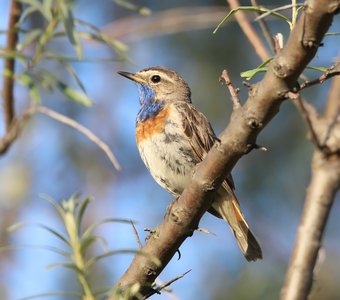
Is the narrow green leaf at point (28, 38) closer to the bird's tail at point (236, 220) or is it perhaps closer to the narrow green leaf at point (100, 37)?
the narrow green leaf at point (100, 37)

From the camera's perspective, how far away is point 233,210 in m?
5.04

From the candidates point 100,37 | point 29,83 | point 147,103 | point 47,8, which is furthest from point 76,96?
point 147,103

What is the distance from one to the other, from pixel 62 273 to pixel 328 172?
4129 mm

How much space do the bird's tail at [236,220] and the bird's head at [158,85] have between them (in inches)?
45.0

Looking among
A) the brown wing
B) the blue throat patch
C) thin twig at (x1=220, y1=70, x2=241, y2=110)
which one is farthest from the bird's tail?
thin twig at (x1=220, y1=70, x2=241, y2=110)

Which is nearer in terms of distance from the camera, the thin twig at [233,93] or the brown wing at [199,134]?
the thin twig at [233,93]

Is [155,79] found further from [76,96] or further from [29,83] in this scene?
[29,83]

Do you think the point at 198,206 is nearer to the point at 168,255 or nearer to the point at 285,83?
the point at 168,255

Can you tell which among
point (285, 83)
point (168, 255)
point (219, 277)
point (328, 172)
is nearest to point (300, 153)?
point (219, 277)

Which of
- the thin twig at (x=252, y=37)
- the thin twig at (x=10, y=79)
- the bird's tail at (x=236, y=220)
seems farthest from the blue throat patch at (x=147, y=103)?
the thin twig at (x=10, y=79)

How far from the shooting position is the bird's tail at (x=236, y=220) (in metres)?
4.95

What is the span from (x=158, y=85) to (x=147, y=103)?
304mm

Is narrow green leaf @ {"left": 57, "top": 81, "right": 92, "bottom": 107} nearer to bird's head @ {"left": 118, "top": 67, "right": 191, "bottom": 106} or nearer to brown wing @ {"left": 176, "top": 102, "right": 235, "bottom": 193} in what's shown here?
brown wing @ {"left": 176, "top": 102, "right": 235, "bottom": 193}

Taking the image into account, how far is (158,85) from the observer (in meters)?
5.98
